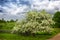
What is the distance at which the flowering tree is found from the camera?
22.3 m

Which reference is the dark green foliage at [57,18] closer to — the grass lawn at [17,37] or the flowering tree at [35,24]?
the flowering tree at [35,24]

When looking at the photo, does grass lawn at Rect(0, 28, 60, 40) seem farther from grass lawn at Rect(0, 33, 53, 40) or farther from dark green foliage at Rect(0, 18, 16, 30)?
dark green foliage at Rect(0, 18, 16, 30)

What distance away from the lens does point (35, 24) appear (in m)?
22.5

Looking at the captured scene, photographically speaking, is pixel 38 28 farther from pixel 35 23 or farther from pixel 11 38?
pixel 11 38

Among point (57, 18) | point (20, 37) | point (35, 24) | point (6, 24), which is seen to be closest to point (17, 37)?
point (20, 37)

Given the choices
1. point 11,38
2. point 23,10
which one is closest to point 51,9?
point 23,10

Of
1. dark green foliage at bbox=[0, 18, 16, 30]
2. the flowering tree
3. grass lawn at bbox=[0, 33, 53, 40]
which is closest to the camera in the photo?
grass lawn at bbox=[0, 33, 53, 40]

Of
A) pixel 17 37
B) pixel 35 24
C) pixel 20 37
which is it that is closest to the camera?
pixel 17 37

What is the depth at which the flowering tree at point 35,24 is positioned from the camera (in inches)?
877

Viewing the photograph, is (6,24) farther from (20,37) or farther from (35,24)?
(35,24)

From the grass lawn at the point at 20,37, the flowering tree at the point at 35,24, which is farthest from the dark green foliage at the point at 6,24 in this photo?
the flowering tree at the point at 35,24

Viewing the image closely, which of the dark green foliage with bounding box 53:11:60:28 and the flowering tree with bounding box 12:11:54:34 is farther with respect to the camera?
the flowering tree with bounding box 12:11:54:34

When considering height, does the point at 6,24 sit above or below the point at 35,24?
above

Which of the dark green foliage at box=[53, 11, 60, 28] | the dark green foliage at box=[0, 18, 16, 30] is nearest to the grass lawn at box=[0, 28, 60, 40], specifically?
the dark green foliage at box=[53, 11, 60, 28]
